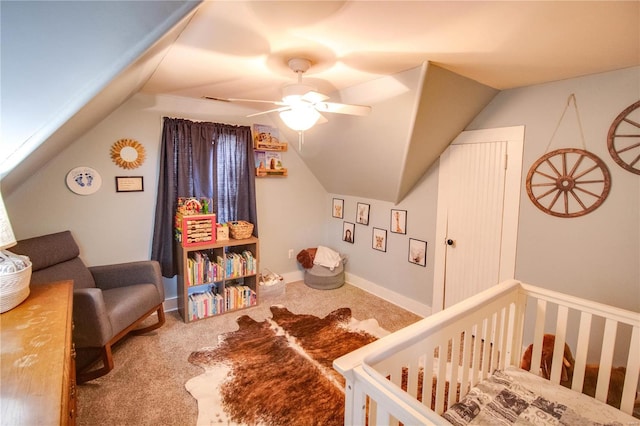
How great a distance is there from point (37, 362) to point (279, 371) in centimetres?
157

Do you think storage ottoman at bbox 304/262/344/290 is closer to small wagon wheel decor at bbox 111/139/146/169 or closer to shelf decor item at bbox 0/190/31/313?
small wagon wheel decor at bbox 111/139/146/169

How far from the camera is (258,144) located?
3.76m

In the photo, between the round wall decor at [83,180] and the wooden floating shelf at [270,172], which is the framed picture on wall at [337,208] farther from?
the round wall decor at [83,180]

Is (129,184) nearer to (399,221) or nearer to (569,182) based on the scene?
(399,221)

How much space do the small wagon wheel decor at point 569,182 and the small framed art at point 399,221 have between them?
1286 mm

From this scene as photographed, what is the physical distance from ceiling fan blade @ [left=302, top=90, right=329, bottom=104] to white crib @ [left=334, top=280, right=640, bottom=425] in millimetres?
1368

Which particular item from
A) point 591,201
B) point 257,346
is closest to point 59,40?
point 257,346

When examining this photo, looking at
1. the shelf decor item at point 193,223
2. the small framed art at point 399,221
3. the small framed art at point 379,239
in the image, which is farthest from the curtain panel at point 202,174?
the small framed art at point 399,221

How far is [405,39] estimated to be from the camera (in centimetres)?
166

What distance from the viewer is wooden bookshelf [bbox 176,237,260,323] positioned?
315 centimetres

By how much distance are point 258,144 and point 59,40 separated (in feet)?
9.03

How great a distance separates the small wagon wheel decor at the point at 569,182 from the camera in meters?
2.13

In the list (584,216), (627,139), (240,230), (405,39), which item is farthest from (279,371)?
(627,139)

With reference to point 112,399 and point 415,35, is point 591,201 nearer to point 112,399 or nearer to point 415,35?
point 415,35
